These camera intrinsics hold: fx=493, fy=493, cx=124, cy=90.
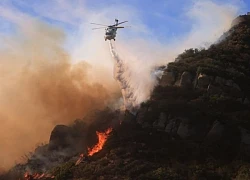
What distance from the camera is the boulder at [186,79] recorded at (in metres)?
120

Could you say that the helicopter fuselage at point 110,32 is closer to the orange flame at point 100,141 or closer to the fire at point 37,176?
the orange flame at point 100,141

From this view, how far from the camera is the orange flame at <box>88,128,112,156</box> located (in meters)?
106

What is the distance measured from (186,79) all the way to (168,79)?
5154 mm

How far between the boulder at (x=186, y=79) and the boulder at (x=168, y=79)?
3.39 metres

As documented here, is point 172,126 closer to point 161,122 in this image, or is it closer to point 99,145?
point 161,122

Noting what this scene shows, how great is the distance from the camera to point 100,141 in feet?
357

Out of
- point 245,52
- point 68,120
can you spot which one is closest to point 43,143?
point 68,120

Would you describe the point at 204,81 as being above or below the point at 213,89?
above

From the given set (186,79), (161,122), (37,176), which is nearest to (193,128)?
(161,122)

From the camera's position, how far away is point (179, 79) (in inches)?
4833

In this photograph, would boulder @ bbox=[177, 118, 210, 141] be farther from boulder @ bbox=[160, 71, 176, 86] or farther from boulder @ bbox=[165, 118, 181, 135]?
boulder @ bbox=[160, 71, 176, 86]

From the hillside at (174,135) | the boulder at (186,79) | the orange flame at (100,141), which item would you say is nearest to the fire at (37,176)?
the hillside at (174,135)

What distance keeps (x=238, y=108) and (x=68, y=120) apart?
45984 mm

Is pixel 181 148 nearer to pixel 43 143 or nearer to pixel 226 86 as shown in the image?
pixel 226 86
